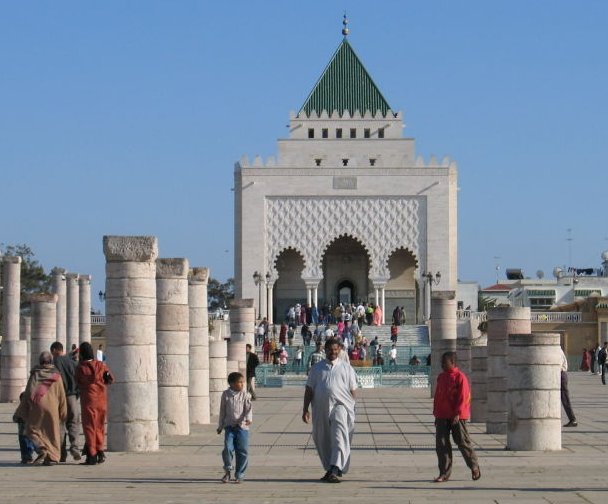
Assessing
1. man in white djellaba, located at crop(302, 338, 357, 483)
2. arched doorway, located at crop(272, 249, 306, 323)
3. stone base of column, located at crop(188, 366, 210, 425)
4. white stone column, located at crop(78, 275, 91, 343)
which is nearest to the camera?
man in white djellaba, located at crop(302, 338, 357, 483)

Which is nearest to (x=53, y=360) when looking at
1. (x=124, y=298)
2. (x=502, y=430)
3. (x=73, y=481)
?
(x=124, y=298)

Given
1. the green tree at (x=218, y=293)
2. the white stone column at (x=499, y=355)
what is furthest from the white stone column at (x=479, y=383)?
the green tree at (x=218, y=293)

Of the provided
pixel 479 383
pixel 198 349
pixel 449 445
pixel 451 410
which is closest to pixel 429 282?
pixel 198 349

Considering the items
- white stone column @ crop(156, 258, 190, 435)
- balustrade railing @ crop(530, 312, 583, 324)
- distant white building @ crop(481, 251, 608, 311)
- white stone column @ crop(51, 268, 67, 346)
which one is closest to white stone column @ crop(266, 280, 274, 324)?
balustrade railing @ crop(530, 312, 583, 324)

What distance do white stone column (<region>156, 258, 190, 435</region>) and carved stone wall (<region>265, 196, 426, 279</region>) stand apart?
→ 37.5 m

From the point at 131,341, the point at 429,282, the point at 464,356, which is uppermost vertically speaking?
the point at 429,282

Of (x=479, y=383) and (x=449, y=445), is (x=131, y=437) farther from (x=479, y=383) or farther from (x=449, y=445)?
(x=479, y=383)

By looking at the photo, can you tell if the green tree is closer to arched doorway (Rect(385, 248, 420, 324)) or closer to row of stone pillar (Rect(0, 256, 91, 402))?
arched doorway (Rect(385, 248, 420, 324))

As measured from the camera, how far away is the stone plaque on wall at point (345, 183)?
177ft

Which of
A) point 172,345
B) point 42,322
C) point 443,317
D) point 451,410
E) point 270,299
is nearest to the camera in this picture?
point 451,410

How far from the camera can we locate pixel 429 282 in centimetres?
5088

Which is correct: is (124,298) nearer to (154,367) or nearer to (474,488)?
(154,367)

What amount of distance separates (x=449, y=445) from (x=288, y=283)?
4451cm

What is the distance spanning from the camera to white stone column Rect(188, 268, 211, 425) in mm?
17766
